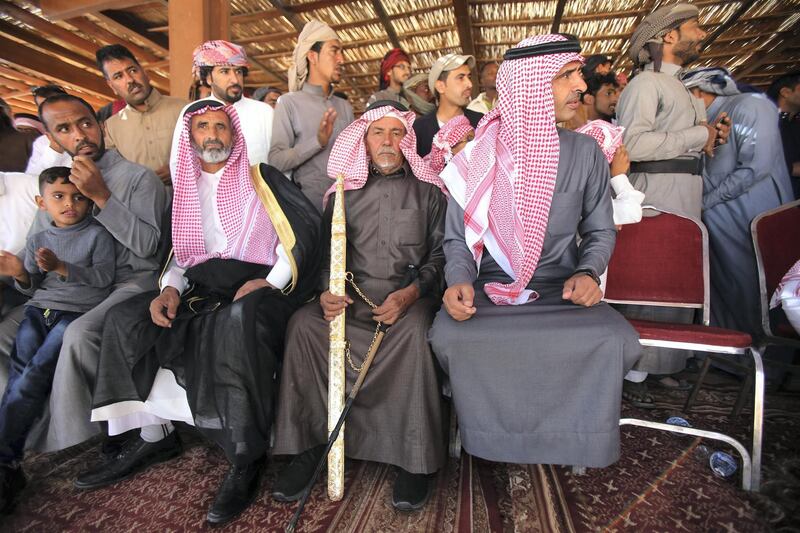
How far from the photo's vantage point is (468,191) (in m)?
2.11

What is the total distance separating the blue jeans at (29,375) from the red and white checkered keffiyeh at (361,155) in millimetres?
1656

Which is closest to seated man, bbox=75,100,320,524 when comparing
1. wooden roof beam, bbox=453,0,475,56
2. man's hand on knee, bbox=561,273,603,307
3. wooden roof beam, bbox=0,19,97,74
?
man's hand on knee, bbox=561,273,603,307

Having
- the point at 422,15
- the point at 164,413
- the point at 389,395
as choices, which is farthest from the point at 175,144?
the point at 422,15

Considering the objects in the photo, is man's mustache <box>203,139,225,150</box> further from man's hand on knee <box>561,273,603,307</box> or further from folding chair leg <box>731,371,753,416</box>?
folding chair leg <box>731,371,753,416</box>

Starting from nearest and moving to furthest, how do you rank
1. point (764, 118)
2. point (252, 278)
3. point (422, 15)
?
point (252, 278)
point (764, 118)
point (422, 15)

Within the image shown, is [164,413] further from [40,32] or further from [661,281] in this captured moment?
[40,32]

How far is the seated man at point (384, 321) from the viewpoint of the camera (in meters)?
1.91

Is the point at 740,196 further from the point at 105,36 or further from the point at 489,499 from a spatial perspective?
the point at 105,36

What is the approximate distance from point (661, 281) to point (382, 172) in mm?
1783

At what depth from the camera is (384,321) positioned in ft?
6.52

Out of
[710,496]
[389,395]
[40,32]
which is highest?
[40,32]

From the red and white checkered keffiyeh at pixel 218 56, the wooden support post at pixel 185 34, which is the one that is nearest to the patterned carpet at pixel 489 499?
the red and white checkered keffiyeh at pixel 218 56

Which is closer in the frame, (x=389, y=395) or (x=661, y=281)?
(x=389, y=395)

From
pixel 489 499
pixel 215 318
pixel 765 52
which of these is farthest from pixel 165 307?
pixel 765 52
